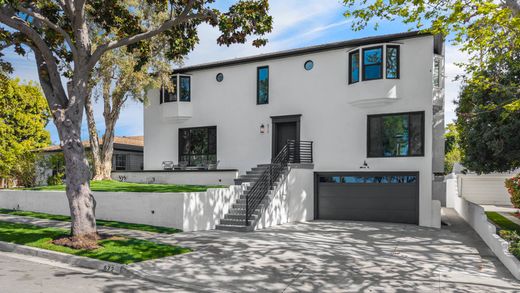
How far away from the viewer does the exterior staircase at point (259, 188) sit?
45.2ft

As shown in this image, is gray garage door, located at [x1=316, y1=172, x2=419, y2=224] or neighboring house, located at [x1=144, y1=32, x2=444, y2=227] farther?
gray garage door, located at [x1=316, y1=172, x2=419, y2=224]

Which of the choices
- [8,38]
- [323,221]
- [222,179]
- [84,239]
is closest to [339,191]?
[323,221]

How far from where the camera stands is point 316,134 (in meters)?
17.8

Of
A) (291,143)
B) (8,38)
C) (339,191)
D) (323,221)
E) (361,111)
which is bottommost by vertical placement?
(323,221)

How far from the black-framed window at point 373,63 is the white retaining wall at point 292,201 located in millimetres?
4977

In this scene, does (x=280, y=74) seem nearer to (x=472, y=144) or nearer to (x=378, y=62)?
(x=378, y=62)

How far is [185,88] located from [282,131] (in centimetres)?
628

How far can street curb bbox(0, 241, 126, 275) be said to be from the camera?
8355 mm

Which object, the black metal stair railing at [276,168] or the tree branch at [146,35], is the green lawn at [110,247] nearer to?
the black metal stair railing at [276,168]

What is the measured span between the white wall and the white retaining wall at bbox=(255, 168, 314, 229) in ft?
11.7

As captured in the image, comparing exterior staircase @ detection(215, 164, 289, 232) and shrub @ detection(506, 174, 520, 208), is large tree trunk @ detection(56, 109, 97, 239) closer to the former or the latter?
exterior staircase @ detection(215, 164, 289, 232)

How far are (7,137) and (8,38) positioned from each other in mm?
17463

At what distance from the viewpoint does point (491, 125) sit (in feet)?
58.2

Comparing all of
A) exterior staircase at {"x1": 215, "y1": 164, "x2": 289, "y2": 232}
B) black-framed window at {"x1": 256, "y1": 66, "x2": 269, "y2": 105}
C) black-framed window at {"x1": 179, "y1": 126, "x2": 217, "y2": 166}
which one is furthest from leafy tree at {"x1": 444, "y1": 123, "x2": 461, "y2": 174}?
exterior staircase at {"x1": 215, "y1": 164, "x2": 289, "y2": 232}
